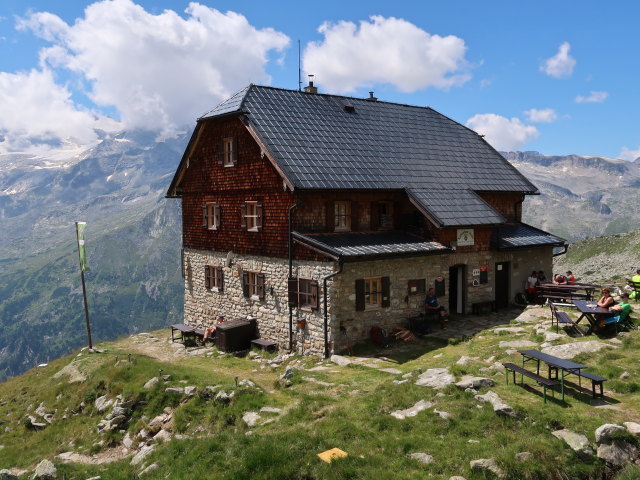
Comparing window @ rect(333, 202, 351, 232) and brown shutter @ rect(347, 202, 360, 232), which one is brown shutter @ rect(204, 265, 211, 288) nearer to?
window @ rect(333, 202, 351, 232)

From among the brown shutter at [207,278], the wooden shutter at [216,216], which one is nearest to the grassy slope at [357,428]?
the brown shutter at [207,278]

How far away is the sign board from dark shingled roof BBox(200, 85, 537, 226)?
0.59 meters

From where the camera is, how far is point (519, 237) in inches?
1085

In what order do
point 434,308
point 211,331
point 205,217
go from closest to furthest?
point 434,308
point 211,331
point 205,217

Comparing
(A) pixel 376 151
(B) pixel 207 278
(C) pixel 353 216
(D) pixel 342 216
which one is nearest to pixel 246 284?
(B) pixel 207 278

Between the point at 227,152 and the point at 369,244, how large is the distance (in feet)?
31.0

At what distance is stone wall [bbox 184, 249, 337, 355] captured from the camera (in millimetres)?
21125

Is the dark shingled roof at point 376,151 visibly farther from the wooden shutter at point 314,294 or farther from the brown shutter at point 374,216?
the wooden shutter at point 314,294

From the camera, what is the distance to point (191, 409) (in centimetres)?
1529

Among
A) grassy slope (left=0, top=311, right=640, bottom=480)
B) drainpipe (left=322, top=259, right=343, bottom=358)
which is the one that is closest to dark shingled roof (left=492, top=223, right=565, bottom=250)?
grassy slope (left=0, top=311, right=640, bottom=480)

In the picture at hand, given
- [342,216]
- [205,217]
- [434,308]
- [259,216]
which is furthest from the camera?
[205,217]

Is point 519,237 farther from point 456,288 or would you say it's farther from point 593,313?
point 593,313

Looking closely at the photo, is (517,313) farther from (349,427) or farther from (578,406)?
(349,427)

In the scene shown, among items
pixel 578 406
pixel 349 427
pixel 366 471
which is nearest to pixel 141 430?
pixel 349 427
